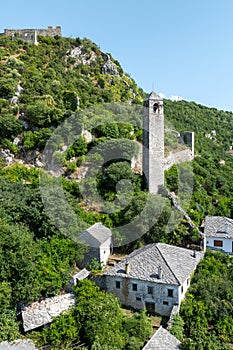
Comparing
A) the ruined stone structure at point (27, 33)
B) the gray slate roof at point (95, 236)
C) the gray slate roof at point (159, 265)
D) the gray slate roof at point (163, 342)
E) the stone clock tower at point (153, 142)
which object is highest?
the ruined stone structure at point (27, 33)

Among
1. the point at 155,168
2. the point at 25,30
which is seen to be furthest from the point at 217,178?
the point at 25,30

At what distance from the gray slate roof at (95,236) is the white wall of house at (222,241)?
8460 millimetres

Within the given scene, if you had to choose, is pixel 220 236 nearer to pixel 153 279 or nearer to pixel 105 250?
pixel 105 250

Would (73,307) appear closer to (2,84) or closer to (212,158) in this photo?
(2,84)

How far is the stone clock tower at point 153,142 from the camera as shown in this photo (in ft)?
94.7

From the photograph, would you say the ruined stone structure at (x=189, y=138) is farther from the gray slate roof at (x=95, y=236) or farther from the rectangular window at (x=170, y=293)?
the rectangular window at (x=170, y=293)

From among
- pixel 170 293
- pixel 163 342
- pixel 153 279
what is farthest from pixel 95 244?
pixel 163 342

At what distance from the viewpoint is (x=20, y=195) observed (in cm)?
2403

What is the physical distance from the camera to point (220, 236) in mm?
27297

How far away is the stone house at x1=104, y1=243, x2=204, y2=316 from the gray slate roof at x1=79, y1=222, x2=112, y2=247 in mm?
2463

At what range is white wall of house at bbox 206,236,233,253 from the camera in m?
27.3

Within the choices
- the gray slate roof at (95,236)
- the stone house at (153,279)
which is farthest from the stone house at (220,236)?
the gray slate roof at (95,236)

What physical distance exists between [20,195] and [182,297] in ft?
40.9

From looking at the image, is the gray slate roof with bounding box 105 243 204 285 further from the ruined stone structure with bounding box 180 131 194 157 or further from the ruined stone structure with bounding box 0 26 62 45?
the ruined stone structure with bounding box 0 26 62 45
